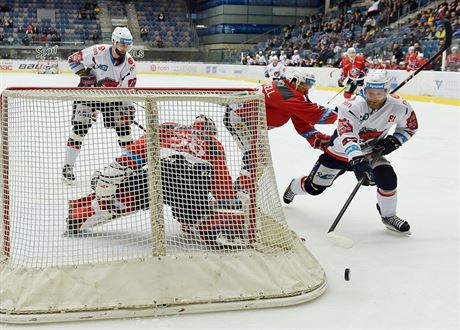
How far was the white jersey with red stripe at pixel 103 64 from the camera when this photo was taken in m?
3.78

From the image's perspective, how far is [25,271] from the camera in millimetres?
1944

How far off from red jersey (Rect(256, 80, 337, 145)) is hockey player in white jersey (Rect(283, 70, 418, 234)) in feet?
0.75

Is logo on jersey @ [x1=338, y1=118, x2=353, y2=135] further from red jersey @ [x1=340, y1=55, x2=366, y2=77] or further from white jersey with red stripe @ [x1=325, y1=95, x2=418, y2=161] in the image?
red jersey @ [x1=340, y1=55, x2=366, y2=77]

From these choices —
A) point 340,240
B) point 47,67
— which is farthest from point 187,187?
point 47,67

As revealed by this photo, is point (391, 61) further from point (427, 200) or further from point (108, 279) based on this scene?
point (108, 279)

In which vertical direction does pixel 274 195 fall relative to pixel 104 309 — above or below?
above

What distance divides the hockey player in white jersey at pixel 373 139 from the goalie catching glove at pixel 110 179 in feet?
3.66

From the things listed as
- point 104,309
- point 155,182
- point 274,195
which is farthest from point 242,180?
point 104,309

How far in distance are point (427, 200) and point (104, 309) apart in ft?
7.99

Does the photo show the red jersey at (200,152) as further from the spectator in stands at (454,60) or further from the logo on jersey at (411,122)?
the spectator in stands at (454,60)

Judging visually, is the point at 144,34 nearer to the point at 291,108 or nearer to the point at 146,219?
the point at 291,108

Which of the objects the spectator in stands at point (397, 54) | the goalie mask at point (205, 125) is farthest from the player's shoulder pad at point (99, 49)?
the spectator in stands at point (397, 54)

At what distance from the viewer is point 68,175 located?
7.84 ft

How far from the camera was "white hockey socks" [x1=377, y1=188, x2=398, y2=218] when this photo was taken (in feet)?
9.64
